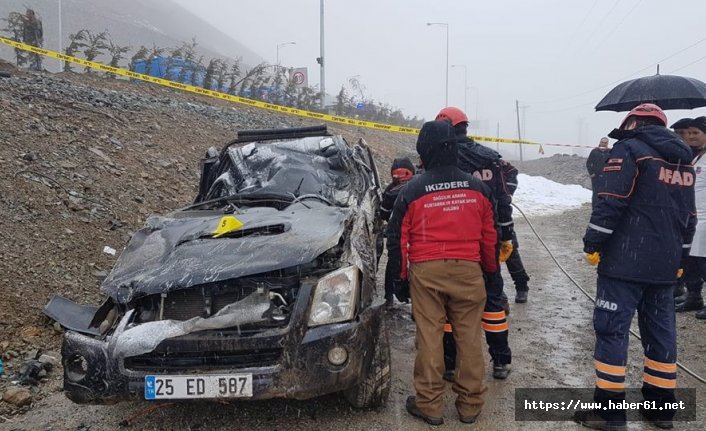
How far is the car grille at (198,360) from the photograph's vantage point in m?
2.66

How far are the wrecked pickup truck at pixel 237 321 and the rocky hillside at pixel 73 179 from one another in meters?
1.15

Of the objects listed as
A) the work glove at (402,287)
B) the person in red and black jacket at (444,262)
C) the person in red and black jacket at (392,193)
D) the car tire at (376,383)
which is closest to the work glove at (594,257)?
the person in red and black jacket at (444,262)

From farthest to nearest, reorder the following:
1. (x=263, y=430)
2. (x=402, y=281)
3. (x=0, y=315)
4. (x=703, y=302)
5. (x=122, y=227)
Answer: (x=122, y=227) → (x=703, y=302) → (x=0, y=315) → (x=402, y=281) → (x=263, y=430)

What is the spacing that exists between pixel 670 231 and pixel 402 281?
1.50m

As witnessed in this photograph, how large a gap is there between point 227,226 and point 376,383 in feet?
4.20

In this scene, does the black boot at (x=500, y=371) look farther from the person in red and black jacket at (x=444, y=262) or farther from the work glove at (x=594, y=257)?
the work glove at (x=594, y=257)

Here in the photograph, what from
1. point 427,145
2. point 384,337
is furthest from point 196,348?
point 427,145

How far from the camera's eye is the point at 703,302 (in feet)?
16.9

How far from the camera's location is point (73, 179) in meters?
6.49

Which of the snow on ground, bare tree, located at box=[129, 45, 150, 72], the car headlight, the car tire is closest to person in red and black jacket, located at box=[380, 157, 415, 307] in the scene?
the car tire

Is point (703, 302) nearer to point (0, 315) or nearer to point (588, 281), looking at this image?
point (588, 281)

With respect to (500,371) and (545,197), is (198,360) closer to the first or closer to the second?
(500,371)

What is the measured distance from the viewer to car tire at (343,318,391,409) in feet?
9.64

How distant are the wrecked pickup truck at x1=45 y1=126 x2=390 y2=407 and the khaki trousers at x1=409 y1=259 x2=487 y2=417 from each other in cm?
23
